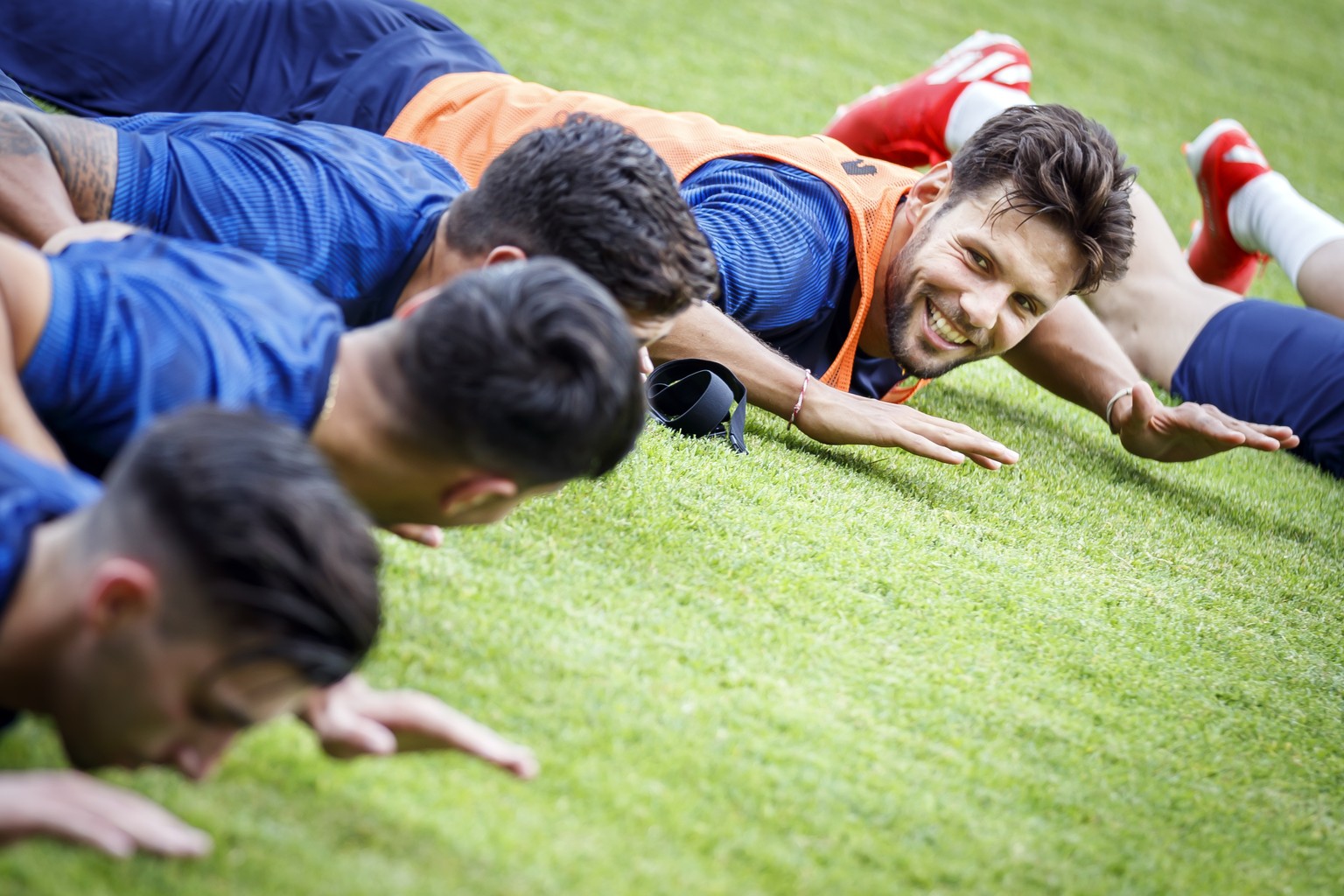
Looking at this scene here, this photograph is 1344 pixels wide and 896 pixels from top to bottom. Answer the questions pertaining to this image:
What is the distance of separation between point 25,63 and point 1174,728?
103 inches

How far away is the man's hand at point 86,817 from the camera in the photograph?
38.9 inches

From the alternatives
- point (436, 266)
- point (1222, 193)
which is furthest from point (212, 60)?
point (1222, 193)

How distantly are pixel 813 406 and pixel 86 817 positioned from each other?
1.61 metres

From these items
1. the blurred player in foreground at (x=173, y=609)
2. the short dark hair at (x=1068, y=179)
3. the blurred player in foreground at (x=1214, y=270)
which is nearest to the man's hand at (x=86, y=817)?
the blurred player in foreground at (x=173, y=609)

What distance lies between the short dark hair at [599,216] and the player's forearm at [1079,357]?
4.59 ft

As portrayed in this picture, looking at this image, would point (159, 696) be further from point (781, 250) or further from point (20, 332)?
point (781, 250)

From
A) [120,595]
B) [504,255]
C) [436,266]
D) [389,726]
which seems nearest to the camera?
[120,595]

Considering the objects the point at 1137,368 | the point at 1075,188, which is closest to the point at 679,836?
the point at 1075,188

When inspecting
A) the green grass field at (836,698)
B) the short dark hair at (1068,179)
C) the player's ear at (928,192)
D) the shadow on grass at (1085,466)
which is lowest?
the shadow on grass at (1085,466)

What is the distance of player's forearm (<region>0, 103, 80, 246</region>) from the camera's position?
1.76m

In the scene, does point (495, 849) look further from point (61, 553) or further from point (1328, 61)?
point (1328, 61)

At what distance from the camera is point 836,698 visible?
1.59m

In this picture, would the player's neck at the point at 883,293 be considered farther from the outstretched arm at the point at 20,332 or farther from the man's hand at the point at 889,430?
the outstretched arm at the point at 20,332

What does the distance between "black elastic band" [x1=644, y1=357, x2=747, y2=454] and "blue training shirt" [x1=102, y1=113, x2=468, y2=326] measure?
1.65ft
